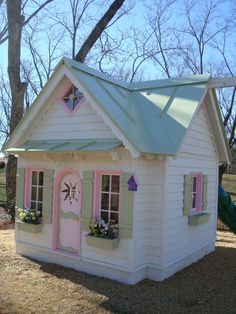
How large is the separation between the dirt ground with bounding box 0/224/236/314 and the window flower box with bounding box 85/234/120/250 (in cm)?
74

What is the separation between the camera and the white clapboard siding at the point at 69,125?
8.34 m

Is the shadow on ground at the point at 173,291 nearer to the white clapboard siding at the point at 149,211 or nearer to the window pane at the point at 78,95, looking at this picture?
the white clapboard siding at the point at 149,211

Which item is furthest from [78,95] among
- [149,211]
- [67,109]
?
[149,211]

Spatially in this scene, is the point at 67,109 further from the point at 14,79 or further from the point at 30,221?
the point at 14,79

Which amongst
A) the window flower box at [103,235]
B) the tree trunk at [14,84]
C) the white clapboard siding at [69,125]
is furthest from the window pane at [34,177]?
the tree trunk at [14,84]

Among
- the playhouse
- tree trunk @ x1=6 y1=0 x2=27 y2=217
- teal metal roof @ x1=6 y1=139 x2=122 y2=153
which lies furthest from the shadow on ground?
tree trunk @ x1=6 y1=0 x2=27 y2=217

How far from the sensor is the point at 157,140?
790cm

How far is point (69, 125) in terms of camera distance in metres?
8.88

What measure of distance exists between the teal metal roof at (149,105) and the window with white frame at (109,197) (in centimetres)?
113

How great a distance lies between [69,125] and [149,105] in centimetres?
205

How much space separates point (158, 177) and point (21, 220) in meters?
3.82

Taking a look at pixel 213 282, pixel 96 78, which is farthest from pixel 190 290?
pixel 96 78

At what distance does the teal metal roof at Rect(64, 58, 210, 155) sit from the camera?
777 cm

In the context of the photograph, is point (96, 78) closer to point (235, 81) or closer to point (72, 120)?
point (72, 120)
